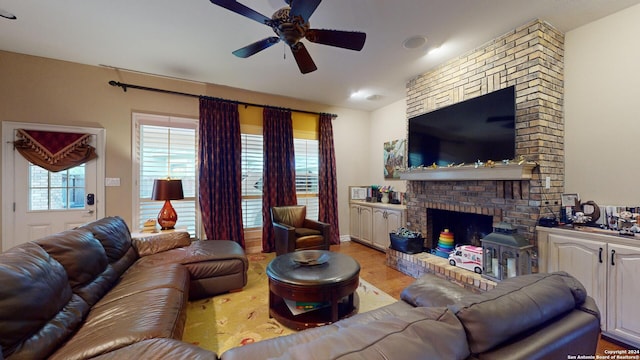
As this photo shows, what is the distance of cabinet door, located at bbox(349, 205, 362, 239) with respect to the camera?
507 centimetres

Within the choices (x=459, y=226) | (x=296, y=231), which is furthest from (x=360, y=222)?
(x=459, y=226)

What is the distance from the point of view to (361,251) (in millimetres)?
4520

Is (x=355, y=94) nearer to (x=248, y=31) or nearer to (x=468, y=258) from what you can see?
(x=248, y=31)

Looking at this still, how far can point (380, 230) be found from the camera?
4.43m

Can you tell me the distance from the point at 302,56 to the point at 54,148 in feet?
11.6

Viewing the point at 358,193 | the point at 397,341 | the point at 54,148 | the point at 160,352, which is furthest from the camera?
the point at 358,193

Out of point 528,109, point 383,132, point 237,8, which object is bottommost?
point 528,109

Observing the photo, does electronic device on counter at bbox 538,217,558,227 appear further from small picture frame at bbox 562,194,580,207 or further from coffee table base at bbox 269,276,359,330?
coffee table base at bbox 269,276,359,330

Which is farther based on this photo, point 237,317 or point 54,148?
point 54,148

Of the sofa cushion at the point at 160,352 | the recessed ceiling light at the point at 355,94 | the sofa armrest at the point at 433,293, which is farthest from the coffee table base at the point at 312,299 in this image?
the recessed ceiling light at the point at 355,94

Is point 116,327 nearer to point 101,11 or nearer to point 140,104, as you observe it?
point 101,11

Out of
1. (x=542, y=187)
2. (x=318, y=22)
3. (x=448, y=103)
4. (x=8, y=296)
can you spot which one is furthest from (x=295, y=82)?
(x=8, y=296)

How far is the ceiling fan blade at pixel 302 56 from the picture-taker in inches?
87.5

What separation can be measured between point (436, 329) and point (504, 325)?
0.26 meters
